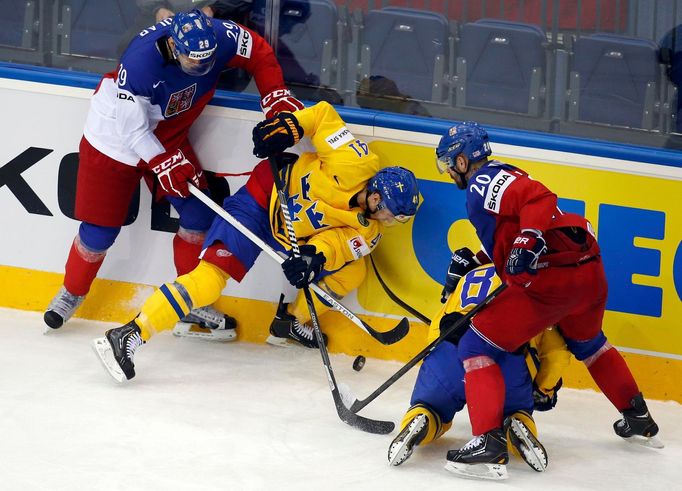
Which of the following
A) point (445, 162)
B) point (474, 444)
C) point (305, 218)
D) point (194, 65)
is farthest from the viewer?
point (305, 218)

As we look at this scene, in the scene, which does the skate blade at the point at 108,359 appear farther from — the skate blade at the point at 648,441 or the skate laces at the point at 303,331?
the skate blade at the point at 648,441

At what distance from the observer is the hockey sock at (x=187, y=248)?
4.34 meters

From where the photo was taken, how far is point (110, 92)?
13.8 feet

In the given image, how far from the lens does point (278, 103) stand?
4211 mm

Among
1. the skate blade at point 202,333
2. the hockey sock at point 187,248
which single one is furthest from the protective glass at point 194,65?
the skate blade at point 202,333

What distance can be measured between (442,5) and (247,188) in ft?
3.48

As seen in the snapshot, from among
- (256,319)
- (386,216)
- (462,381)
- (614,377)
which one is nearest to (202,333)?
(256,319)

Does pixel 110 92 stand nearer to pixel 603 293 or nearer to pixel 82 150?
pixel 82 150

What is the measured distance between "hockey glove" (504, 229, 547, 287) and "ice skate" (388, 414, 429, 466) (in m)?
0.57

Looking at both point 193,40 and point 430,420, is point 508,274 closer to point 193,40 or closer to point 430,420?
point 430,420

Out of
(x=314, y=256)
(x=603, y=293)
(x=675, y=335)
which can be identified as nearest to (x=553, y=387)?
(x=603, y=293)

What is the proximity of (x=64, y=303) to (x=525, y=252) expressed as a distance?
2018 millimetres

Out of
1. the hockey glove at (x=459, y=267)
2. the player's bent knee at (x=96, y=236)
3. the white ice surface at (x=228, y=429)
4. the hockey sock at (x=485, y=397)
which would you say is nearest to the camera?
the white ice surface at (x=228, y=429)

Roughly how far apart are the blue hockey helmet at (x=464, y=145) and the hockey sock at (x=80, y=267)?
1.56 m
